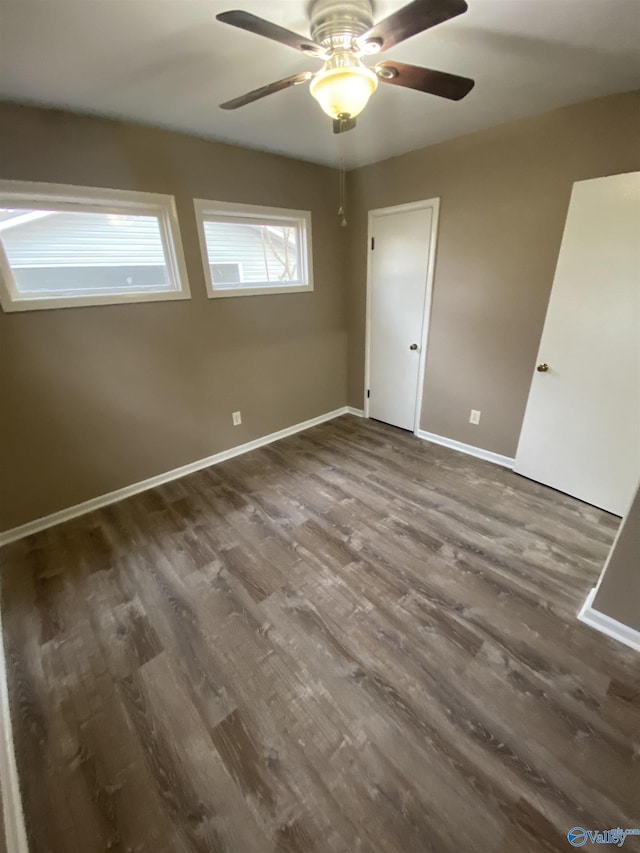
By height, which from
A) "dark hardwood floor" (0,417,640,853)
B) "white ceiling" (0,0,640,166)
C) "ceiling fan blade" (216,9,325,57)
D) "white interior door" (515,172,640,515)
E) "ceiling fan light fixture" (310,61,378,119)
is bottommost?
"dark hardwood floor" (0,417,640,853)

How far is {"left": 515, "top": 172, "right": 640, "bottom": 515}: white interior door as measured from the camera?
6.72 feet

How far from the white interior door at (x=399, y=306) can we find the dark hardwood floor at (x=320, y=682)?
1.47 meters

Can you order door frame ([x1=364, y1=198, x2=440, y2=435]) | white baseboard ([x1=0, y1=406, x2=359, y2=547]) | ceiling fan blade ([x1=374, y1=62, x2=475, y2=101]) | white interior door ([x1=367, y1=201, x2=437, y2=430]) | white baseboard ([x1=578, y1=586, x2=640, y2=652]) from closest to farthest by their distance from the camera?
ceiling fan blade ([x1=374, y1=62, x2=475, y2=101]), white baseboard ([x1=578, y1=586, x2=640, y2=652]), white baseboard ([x1=0, y1=406, x2=359, y2=547]), door frame ([x1=364, y1=198, x2=440, y2=435]), white interior door ([x1=367, y1=201, x2=437, y2=430])

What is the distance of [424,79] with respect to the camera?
4.25 feet

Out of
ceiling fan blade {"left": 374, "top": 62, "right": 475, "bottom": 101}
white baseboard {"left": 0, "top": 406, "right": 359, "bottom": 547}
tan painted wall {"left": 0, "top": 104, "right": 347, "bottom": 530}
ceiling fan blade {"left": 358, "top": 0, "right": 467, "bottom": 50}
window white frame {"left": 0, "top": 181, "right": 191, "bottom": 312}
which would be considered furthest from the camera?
white baseboard {"left": 0, "top": 406, "right": 359, "bottom": 547}

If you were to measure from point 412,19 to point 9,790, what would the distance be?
2631mm

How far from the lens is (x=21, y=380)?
6.96ft

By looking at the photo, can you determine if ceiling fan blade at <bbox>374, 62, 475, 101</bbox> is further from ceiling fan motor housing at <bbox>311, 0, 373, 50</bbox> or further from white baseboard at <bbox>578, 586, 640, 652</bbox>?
white baseboard at <bbox>578, 586, 640, 652</bbox>

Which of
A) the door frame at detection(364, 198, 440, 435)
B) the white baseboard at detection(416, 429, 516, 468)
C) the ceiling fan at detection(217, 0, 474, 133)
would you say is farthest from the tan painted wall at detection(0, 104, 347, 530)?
the white baseboard at detection(416, 429, 516, 468)

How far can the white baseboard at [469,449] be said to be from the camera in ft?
9.70

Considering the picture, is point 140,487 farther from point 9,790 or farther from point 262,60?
point 262,60

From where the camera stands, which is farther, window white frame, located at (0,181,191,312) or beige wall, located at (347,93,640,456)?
beige wall, located at (347,93,640,456)

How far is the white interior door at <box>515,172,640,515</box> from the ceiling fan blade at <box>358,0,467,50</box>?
1.71 m

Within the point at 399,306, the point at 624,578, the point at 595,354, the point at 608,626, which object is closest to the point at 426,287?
the point at 399,306
